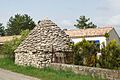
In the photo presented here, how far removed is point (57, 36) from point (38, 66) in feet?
9.61

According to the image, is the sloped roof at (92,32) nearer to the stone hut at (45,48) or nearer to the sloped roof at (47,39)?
the sloped roof at (47,39)

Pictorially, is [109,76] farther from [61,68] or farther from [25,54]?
[25,54]

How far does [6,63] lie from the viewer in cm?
2886

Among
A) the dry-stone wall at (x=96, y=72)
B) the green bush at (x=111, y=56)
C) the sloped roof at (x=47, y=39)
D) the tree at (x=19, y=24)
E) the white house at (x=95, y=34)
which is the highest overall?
the tree at (x=19, y=24)

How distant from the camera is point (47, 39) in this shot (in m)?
25.1

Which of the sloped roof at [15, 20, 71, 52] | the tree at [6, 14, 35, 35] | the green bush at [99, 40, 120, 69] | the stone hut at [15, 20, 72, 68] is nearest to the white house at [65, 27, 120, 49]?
the sloped roof at [15, 20, 71, 52]

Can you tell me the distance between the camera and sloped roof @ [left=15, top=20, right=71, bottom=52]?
2459 centimetres

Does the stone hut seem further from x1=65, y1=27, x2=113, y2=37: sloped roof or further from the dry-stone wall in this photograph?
x1=65, y1=27, x2=113, y2=37: sloped roof

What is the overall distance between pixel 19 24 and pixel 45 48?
200 feet

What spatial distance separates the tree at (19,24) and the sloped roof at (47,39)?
53.2 meters

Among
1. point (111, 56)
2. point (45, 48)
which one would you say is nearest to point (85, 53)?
point (111, 56)

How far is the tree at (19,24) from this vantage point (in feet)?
267

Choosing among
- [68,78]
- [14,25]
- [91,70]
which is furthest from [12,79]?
[14,25]

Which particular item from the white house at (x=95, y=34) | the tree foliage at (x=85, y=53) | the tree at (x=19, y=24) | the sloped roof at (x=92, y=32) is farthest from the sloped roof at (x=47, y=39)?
the tree at (x=19, y=24)
